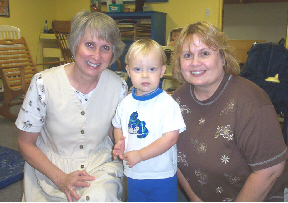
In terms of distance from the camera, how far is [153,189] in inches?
47.4

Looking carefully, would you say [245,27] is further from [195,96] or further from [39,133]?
[39,133]

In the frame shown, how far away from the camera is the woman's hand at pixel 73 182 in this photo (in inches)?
47.2

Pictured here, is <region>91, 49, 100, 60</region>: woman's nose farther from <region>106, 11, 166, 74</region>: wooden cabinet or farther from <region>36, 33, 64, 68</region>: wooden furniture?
<region>36, 33, 64, 68</region>: wooden furniture

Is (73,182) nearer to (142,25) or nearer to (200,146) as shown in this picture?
(200,146)

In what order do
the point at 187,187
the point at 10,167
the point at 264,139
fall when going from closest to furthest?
1. the point at 264,139
2. the point at 187,187
3. the point at 10,167

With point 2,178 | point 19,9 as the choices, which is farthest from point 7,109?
point 19,9

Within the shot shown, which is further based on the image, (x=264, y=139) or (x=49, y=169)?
(x=49, y=169)

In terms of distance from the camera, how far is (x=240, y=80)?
1229 millimetres

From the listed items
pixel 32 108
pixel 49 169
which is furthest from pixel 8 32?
pixel 49 169

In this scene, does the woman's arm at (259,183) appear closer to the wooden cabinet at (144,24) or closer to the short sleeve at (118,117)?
the short sleeve at (118,117)

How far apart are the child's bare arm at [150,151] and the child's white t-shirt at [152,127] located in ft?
0.12

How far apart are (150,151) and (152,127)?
0.35ft

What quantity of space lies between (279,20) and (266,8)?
0.33m

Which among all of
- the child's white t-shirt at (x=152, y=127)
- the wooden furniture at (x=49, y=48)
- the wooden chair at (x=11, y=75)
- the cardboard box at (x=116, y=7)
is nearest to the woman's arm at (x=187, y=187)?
the child's white t-shirt at (x=152, y=127)
